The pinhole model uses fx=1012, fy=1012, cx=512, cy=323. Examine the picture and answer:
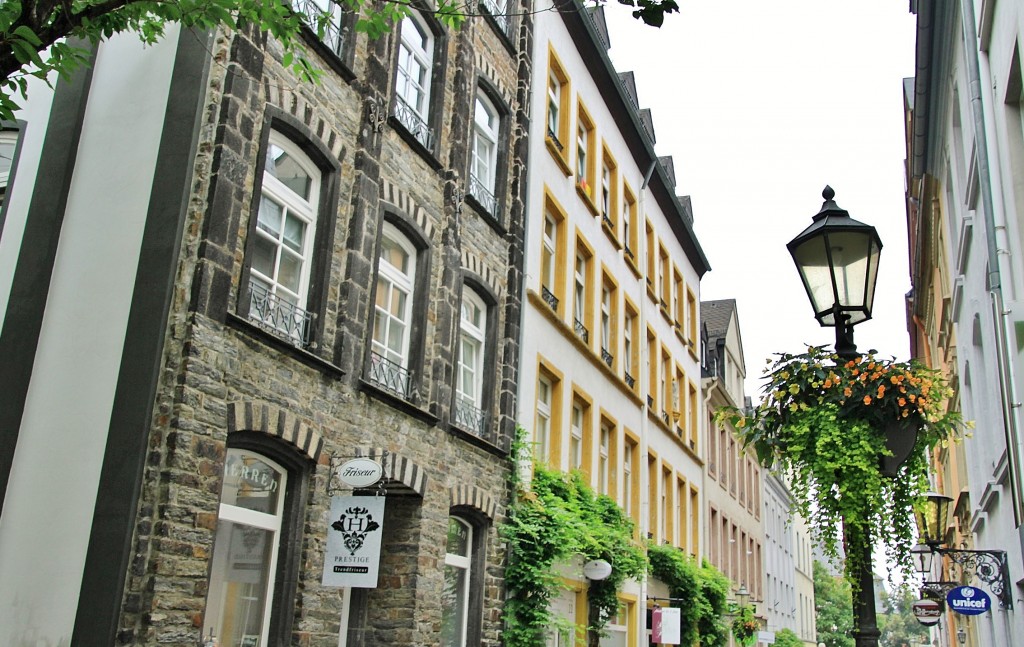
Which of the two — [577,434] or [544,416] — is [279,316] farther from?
[577,434]

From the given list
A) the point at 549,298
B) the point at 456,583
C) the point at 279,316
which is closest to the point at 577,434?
the point at 549,298

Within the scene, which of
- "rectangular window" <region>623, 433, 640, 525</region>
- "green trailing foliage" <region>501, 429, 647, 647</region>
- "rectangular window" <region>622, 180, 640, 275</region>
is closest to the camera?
"green trailing foliage" <region>501, 429, 647, 647</region>

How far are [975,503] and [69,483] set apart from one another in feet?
44.6

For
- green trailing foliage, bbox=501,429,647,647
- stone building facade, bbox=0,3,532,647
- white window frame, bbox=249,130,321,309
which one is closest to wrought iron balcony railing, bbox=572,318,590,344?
green trailing foliage, bbox=501,429,647,647

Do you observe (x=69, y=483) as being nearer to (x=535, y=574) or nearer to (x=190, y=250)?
(x=190, y=250)

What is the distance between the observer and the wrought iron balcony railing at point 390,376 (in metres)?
12.0

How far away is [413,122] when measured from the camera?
13.6 metres

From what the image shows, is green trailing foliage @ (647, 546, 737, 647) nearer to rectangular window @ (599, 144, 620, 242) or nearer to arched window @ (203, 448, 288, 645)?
rectangular window @ (599, 144, 620, 242)

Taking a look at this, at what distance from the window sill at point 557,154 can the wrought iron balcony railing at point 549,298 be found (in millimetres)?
2604

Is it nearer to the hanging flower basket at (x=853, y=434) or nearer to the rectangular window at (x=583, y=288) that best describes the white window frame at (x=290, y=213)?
the hanging flower basket at (x=853, y=434)

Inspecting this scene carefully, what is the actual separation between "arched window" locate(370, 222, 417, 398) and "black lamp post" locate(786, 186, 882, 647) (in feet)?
22.8

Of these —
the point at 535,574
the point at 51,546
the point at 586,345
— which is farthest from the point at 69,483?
the point at 586,345

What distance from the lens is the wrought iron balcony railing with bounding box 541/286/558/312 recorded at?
18.1 meters

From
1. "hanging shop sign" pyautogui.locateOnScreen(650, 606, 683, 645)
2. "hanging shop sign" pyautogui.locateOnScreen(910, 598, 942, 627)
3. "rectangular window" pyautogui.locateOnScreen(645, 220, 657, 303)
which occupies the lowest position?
"hanging shop sign" pyautogui.locateOnScreen(650, 606, 683, 645)
